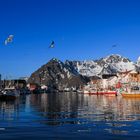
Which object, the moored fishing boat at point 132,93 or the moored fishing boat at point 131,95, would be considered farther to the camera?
the moored fishing boat at point 132,93

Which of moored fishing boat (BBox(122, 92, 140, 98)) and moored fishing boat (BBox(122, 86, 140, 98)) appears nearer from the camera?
moored fishing boat (BBox(122, 92, 140, 98))

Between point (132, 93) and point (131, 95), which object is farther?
point (132, 93)

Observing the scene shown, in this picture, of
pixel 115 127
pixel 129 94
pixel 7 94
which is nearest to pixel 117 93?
pixel 129 94

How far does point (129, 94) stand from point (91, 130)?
131772 mm

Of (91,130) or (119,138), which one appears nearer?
(119,138)

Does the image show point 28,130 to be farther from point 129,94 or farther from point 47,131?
point 129,94

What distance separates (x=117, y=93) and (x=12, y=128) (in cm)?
16497

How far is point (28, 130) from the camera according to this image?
107ft

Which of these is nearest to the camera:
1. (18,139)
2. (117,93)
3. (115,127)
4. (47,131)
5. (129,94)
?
(18,139)

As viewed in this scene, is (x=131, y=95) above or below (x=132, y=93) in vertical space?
below

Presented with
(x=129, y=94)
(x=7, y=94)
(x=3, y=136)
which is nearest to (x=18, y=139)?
(x=3, y=136)

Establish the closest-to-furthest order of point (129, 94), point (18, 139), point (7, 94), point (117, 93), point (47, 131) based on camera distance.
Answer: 1. point (18, 139)
2. point (47, 131)
3. point (7, 94)
4. point (129, 94)
5. point (117, 93)

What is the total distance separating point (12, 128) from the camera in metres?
34.2

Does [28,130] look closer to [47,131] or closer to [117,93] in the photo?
[47,131]
